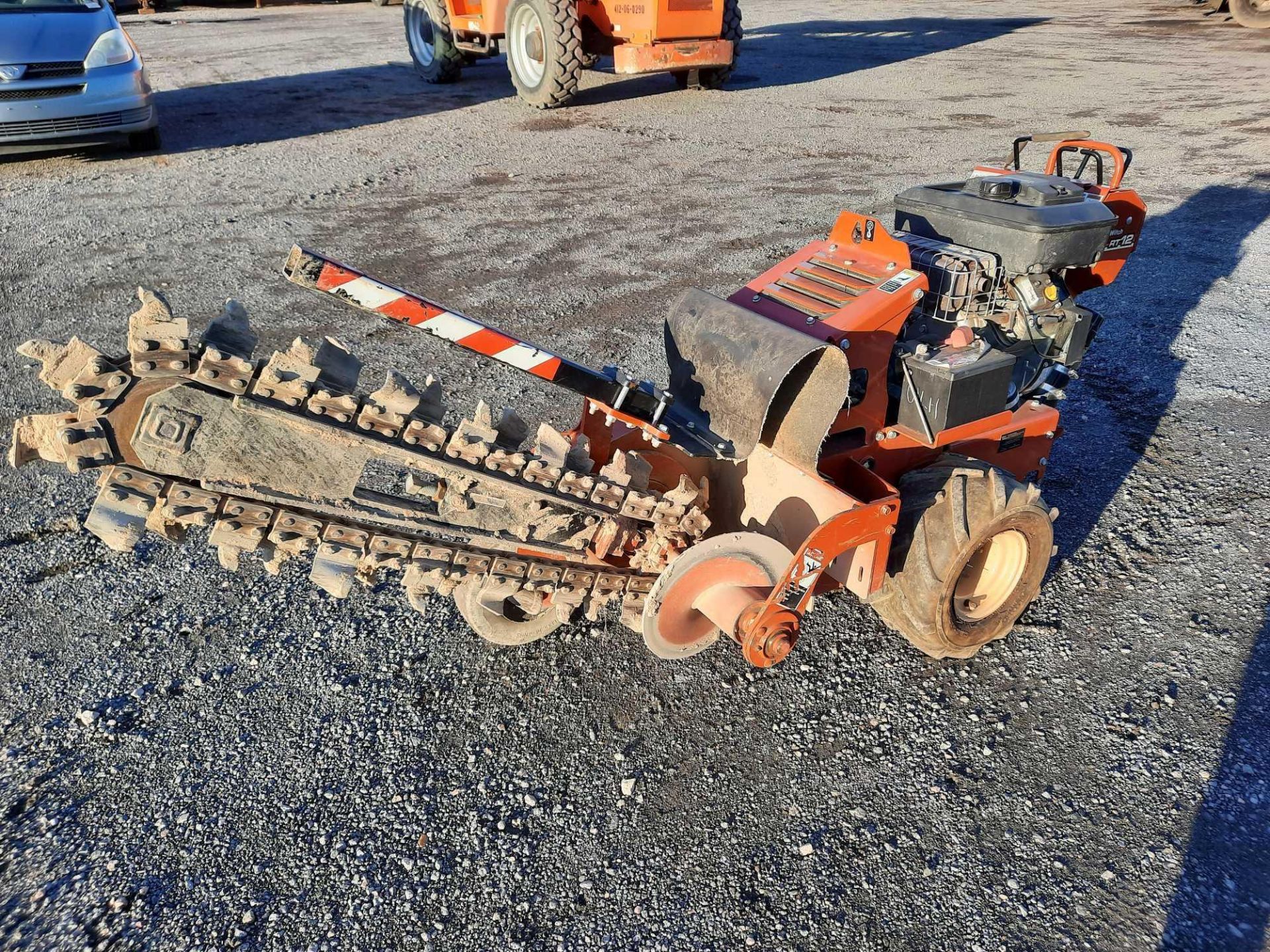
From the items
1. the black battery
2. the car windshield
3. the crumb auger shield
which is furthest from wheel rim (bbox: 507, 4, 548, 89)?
the black battery

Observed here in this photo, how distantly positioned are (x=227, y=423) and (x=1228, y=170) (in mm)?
11846

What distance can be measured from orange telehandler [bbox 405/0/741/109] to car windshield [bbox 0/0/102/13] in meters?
5.40

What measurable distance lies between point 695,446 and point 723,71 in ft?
41.9

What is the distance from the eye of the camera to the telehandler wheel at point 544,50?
12180 millimetres

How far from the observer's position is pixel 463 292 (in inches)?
289

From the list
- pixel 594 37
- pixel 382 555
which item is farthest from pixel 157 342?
pixel 594 37

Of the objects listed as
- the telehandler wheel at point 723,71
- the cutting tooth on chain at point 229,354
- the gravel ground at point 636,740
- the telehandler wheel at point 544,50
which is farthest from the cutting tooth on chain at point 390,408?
the telehandler wheel at point 723,71

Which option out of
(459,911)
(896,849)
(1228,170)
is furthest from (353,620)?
(1228,170)

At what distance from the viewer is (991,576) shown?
401 cm

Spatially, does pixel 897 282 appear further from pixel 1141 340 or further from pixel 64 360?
pixel 1141 340

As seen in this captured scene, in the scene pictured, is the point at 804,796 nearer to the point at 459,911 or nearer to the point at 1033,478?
the point at 459,911

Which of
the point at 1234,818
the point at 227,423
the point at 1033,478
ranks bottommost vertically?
the point at 1234,818

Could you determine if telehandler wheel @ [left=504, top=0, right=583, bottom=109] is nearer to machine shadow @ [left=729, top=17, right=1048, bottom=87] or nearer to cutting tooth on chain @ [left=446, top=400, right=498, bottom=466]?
machine shadow @ [left=729, top=17, right=1048, bottom=87]

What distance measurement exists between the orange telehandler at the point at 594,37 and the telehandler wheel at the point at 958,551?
33.5ft
